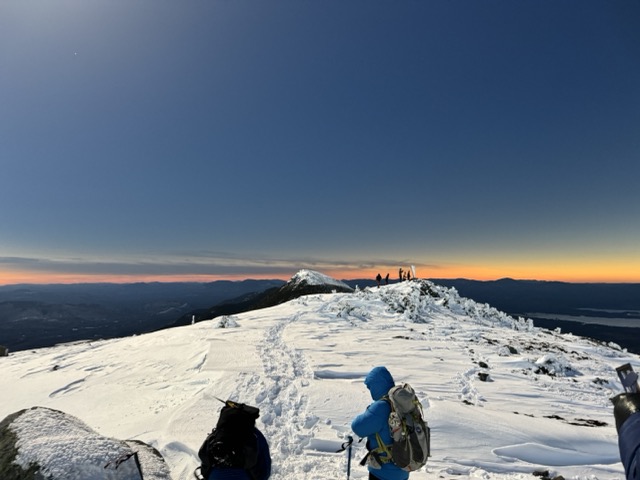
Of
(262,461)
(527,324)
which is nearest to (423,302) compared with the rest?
(527,324)

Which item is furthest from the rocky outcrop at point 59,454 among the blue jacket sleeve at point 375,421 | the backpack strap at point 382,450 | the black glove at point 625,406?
the black glove at point 625,406

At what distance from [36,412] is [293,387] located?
653 centimetres

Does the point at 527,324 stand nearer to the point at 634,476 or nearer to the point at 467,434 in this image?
the point at 467,434

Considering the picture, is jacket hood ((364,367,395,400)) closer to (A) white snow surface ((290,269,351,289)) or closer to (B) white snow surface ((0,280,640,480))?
(B) white snow surface ((0,280,640,480))

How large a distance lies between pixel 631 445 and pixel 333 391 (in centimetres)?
808

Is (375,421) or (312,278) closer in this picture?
(375,421)

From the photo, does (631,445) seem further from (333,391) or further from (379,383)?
(333,391)

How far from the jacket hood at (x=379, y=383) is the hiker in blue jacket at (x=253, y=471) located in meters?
1.51

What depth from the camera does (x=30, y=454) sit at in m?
3.85

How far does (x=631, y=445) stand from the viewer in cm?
217

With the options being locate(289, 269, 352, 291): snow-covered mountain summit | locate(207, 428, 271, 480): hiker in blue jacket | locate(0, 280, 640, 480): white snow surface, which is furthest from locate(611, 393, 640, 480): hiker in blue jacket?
locate(289, 269, 352, 291): snow-covered mountain summit

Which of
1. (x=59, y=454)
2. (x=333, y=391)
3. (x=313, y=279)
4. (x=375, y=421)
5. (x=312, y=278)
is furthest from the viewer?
(x=312, y=278)

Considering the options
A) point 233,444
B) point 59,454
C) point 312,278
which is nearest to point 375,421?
point 233,444

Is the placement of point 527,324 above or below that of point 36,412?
below
